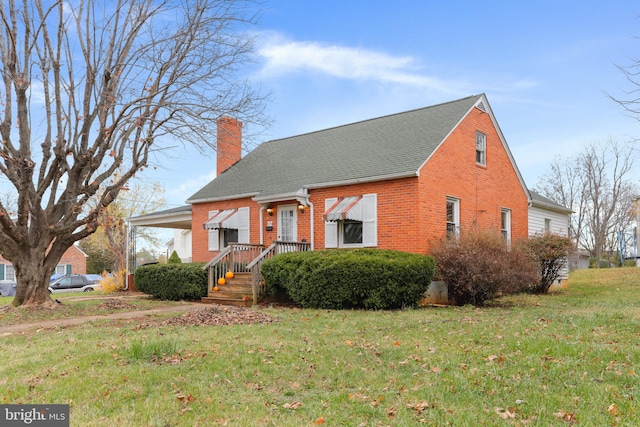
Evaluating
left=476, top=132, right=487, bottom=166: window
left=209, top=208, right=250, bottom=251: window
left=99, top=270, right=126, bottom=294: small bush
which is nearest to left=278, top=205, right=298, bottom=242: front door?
left=209, top=208, right=250, bottom=251: window

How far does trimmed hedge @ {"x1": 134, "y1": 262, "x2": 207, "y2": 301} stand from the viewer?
1636cm

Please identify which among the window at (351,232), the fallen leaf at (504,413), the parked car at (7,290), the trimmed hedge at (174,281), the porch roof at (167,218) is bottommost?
the parked car at (7,290)

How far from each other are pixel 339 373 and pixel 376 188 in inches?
382

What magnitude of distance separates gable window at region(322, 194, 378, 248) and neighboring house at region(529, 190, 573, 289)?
7954mm

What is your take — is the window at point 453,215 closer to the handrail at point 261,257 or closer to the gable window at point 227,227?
the handrail at point 261,257

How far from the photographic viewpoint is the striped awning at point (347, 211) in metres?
15.3

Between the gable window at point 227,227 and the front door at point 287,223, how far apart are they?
1.63 meters

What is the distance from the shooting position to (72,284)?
34188 millimetres

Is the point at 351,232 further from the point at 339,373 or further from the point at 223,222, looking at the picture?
the point at 339,373

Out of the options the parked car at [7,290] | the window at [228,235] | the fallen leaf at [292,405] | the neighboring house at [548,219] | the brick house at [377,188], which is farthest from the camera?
the parked car at [7,290]

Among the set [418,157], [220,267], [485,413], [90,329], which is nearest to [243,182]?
[220,267]

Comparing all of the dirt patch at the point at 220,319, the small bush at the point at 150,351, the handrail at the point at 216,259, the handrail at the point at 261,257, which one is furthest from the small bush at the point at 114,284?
the small bush at the point at 150,351

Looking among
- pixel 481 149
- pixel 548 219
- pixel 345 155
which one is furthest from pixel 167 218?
pixel 548 219

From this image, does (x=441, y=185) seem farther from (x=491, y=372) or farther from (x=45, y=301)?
(x=45, y=301)
